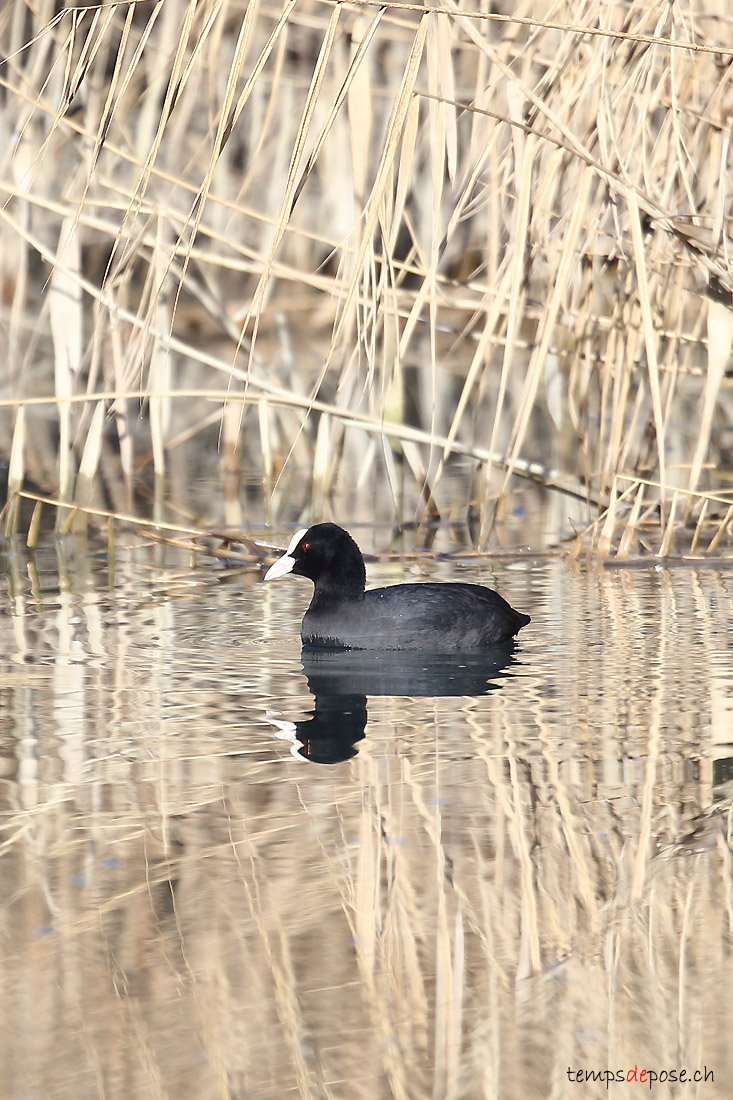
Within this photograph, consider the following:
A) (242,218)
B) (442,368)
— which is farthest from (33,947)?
(442,368)

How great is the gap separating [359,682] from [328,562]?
2.46 ft

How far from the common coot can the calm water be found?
9cm

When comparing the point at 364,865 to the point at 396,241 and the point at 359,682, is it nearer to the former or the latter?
the point at 359,682

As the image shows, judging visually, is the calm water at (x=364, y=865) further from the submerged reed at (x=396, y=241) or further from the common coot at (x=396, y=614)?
the submerged reed at (x=396, y=241)

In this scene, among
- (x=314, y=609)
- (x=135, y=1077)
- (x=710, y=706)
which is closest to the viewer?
(x=135, y=1077)

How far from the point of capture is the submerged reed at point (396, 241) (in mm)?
4945

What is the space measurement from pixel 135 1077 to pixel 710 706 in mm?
2647

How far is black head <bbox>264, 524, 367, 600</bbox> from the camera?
630cm

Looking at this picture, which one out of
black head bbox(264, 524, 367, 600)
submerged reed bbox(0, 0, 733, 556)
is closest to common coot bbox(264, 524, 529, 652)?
black head bbox(264, 524, 367, 600)

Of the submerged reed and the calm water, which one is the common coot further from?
the submerged reed

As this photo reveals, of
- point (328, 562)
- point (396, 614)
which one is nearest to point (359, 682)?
point (396, 614)

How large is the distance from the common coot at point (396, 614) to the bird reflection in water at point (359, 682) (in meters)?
0.04

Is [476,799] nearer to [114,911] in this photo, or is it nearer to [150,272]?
[114,911]

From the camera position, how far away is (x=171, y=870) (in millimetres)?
3764
